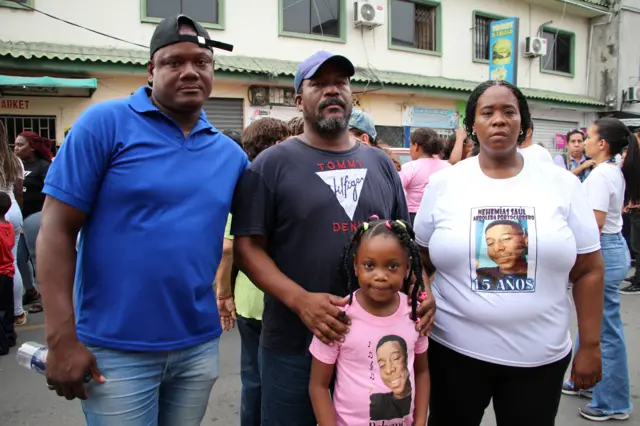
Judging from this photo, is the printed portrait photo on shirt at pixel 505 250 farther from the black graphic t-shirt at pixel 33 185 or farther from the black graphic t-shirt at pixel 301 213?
the black graphic t-shirt at pixel 33 185

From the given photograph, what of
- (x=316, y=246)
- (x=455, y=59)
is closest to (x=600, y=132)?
(x=316, y=246)

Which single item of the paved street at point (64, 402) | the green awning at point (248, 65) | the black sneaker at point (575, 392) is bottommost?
the paved street at point (64, 402)

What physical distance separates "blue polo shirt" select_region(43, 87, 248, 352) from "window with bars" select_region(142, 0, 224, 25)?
10021 millimetres

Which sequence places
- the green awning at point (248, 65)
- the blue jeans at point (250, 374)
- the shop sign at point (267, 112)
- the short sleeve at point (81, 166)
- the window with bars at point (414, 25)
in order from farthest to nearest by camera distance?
the window with bars at point (414, 25), the shop sign at point (267, 112), the green awning at point (248, 65), the blue jeans at point (250, 374), the short sleeve at point (81, 166)

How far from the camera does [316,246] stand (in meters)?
2.15

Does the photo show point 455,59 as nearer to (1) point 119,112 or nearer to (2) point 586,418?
(2) point 586,418

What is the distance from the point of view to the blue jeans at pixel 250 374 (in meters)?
3.02

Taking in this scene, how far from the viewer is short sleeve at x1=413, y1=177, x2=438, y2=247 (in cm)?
234

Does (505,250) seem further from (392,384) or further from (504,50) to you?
(504,50)

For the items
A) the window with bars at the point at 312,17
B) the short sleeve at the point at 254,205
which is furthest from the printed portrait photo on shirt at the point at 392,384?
the window with bars at the point at 312,17

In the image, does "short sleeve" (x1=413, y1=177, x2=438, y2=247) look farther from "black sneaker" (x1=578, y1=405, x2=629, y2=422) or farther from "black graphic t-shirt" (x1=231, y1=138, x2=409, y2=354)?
"black sneaker" (x1=578, y1=405, x2=629, y2=422)

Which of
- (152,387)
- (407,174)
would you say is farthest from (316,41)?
(152,387)

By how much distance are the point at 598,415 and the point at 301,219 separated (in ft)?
9.58

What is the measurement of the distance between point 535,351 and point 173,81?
1785 mm
